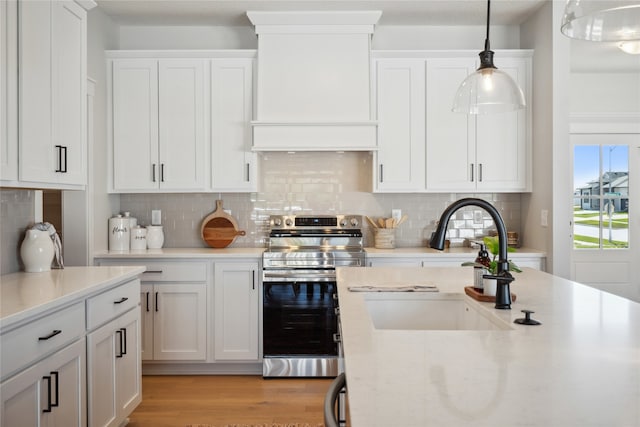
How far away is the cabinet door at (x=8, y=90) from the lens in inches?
83.6

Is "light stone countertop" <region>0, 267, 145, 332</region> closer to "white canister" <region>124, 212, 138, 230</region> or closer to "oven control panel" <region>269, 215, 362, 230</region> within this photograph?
"white canister" <region>124, 212, 138, 230</region>

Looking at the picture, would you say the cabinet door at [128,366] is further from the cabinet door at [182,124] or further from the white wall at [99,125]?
the cabinet door at [182,124]

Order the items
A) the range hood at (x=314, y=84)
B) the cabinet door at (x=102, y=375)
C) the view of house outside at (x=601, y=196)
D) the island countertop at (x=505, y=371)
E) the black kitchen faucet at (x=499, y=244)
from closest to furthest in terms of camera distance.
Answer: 1. the island countertop at (x=505, y=371)
2. the black kitchen faucet at (x=499, y=244)
3. the cabinet door at (x=102, y=375)
4. the range hood at (x=314, y=84)
5. the view of house outside at (x=601, y=196)

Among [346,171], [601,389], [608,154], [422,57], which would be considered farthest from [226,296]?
[608,154]

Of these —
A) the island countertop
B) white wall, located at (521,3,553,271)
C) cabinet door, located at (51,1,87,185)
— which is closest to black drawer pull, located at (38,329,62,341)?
cabinet door, located at (51,1,87,185)

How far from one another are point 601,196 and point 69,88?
5121mm

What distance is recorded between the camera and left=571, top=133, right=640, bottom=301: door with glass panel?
5293 millimetres

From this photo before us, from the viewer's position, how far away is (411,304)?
1912mm

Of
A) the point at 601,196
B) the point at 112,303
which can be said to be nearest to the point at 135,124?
the point at 112,303

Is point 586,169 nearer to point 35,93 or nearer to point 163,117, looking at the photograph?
point 163,117

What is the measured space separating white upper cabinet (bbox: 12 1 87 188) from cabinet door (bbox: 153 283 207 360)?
1.19 meters

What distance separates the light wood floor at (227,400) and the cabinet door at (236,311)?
0.71ft

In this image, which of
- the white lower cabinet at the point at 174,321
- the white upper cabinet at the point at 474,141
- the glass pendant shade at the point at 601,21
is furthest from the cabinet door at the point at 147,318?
the glass pendant shade at the point at 601,21

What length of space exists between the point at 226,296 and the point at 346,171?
146cm
